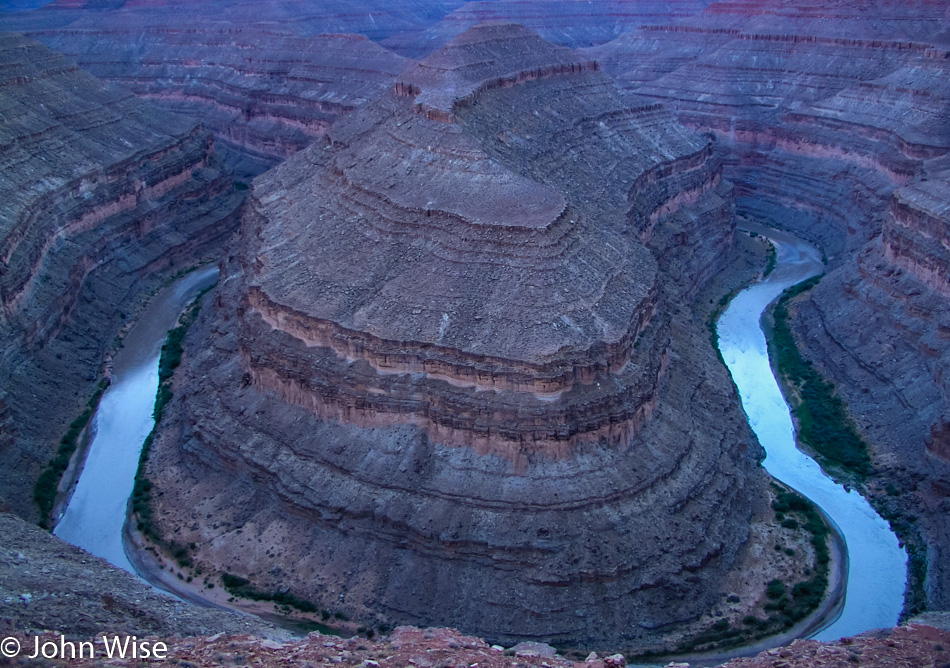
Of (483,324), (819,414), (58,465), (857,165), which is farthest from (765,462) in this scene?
(857,165)

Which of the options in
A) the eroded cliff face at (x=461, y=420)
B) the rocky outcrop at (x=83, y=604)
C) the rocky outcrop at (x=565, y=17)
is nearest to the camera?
the rocky outcrop at (x=83, y=604)

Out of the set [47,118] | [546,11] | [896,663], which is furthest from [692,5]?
[896,663]

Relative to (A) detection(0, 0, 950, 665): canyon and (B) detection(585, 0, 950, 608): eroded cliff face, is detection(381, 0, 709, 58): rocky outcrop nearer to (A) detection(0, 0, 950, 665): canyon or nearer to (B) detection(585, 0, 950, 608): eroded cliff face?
(B) detection(585, 0, 950, 608): eroded cliff face

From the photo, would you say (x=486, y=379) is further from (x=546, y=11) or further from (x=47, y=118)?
(x=546, y=11)

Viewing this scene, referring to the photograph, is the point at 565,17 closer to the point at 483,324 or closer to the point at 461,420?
the point at 483,324

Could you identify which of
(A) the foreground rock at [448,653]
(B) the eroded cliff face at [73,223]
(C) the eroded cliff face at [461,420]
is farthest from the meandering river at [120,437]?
(A) the foreground rock at [448,653]

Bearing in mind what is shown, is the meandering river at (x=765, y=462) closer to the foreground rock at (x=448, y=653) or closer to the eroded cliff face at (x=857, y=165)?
the eroded cliff face at (x=857, y=165)
